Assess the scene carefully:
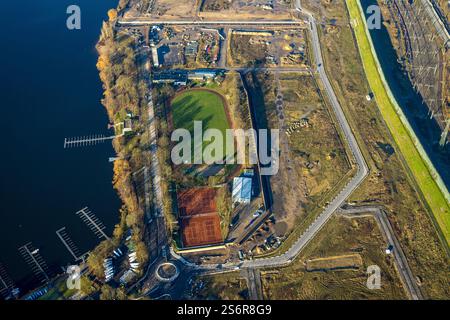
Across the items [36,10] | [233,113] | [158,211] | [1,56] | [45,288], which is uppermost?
[36,10]

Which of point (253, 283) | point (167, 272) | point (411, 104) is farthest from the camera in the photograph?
point (411, 104)

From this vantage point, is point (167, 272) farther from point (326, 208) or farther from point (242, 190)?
point (326, 208)

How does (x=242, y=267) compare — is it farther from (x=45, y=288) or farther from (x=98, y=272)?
(x=45, y=288)

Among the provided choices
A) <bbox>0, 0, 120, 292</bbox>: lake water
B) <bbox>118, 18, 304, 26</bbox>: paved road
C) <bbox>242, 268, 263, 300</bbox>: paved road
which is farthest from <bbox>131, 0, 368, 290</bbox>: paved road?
<bbox>0, 0, 120, 292</bbox>: lake water

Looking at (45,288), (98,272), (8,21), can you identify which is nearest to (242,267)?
(98,272)

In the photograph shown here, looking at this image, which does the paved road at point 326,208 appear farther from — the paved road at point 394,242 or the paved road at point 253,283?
the paved road at point 394,242

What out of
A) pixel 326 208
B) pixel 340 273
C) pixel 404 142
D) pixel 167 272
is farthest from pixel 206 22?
pixel 340 273
